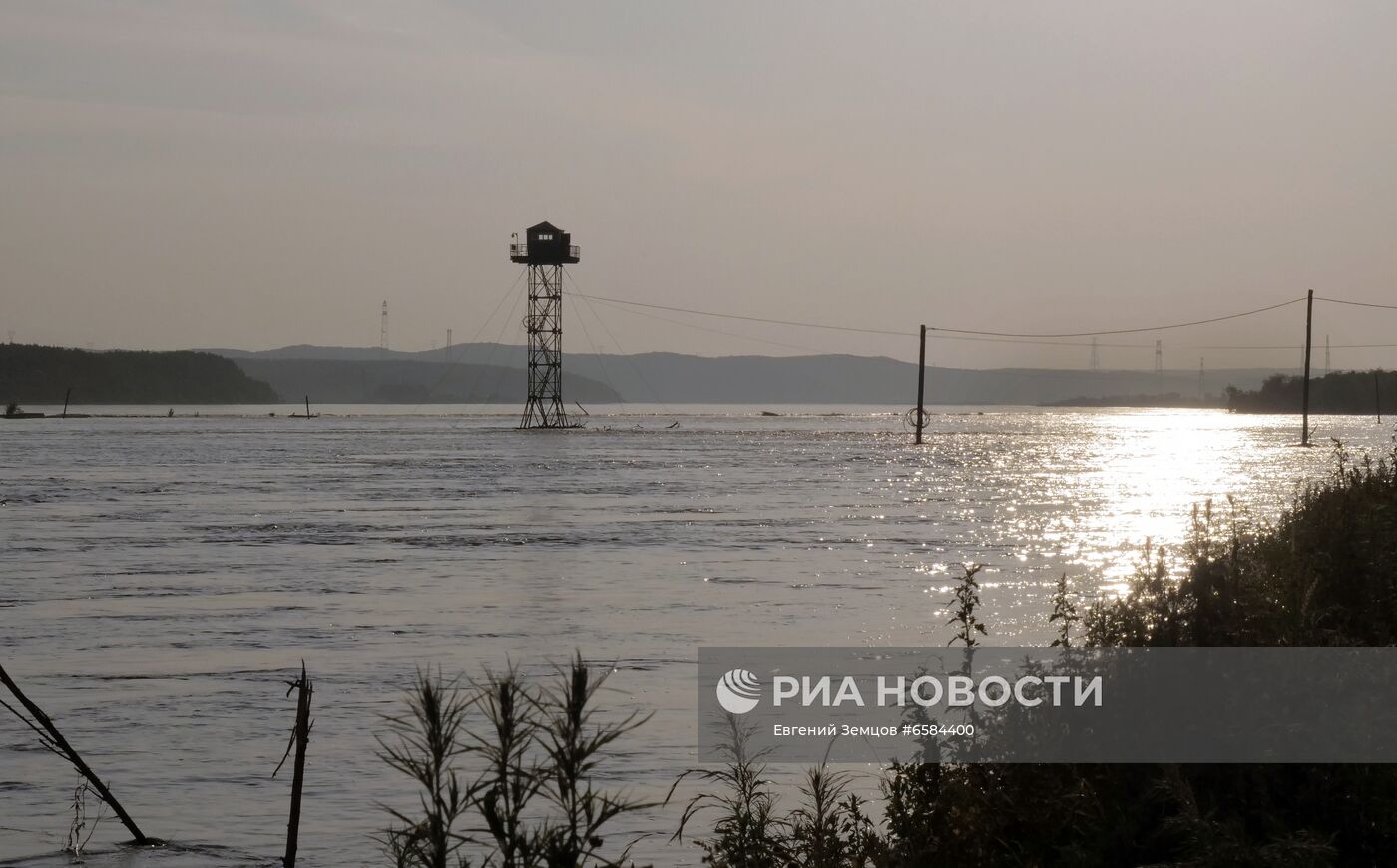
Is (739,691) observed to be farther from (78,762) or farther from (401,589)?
(401,589)

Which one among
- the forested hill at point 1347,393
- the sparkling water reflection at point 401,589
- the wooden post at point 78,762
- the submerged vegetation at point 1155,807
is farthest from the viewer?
the forested hill at point 1347,393

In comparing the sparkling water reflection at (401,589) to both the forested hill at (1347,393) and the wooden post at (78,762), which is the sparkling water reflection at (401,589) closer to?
the wooden post at (78,762)

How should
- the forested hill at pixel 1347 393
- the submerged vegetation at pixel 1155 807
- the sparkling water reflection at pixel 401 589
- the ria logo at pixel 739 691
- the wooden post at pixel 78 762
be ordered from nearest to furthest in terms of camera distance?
the wooden post at pixel 78 762 < the submerged vegetation at pixel 1155 807 < the sparkling water reflection at pixel 401 589 < the ria logo at pixel 739 691 < the forested hill at pixel 1347 393

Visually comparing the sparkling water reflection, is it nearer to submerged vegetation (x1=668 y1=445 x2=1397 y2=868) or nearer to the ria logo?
the ria logo

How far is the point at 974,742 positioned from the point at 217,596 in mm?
14131

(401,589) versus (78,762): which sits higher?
(78,762)

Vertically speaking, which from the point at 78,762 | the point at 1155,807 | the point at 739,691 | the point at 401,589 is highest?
the point at 78,762

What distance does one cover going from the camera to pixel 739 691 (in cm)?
1223

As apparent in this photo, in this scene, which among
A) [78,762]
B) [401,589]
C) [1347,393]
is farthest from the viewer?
[1347,393]

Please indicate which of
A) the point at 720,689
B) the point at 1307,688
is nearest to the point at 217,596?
the point at 720,689

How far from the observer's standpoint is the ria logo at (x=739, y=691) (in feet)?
37.7

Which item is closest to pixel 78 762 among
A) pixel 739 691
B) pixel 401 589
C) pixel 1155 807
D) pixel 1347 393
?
pixel 1155 807

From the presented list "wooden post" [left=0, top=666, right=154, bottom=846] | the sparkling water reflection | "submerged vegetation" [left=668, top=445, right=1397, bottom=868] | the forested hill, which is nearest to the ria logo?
the sparkling water reflection

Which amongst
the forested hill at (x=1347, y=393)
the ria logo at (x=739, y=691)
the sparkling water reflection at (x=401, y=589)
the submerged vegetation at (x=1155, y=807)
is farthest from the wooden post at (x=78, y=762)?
the forested hill at (x=1347, y=393)
